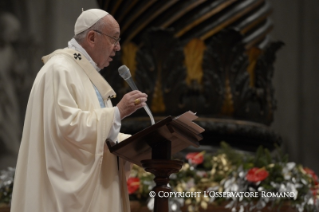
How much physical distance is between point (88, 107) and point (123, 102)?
246 millimetres

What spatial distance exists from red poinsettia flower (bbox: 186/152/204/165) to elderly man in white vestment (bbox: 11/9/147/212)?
5.04 feet

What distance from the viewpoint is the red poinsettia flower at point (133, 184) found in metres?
4.59

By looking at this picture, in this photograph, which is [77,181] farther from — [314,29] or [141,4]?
[314,29]

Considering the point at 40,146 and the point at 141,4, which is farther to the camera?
the point at 141,4

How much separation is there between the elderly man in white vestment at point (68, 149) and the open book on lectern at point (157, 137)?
10cm

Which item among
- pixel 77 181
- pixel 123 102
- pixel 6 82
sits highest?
pixel 6 82

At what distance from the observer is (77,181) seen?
3.11 meters

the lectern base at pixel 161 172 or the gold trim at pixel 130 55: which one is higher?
the gold trim at pixel 130 55

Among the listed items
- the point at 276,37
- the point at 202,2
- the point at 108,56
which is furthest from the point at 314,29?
the point at 108,56

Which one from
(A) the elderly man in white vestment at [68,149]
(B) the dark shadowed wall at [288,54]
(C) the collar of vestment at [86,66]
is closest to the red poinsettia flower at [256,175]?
(A) the elderly man in white vestment at [68,149]

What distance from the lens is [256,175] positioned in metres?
4.43

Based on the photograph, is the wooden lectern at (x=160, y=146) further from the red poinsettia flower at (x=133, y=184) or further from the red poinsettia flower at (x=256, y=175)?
the red poinsettia flower at (x=133, y=184)

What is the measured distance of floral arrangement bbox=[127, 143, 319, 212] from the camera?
436 cm

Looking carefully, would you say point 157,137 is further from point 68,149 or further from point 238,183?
point 238,183
